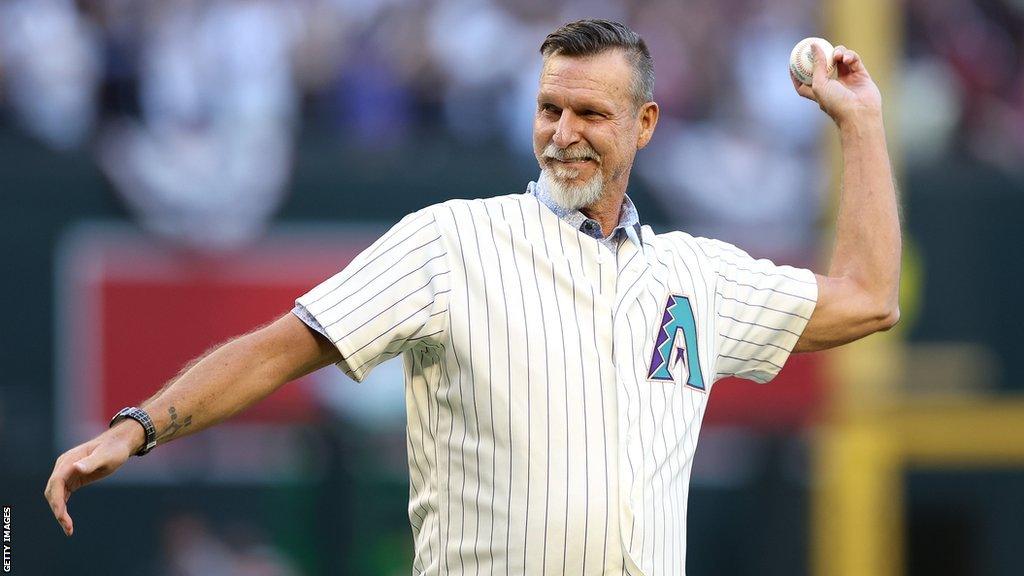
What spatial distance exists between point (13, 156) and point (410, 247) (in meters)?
5.37

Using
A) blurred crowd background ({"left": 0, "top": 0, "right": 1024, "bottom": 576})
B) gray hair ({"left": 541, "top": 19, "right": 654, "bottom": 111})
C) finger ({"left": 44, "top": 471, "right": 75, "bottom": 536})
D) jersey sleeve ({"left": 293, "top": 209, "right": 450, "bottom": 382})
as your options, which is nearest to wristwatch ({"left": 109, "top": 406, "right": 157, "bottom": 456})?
finger ({"left": 44, "top": 471, "right": 75, "bottom": 536})

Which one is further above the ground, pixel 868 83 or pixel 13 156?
pixel 13 156

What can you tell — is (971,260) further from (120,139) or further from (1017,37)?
(120,139)

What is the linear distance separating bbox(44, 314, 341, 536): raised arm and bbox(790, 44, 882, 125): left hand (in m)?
1.16

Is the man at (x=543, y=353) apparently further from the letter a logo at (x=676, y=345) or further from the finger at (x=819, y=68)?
the finger at (x=819, y=68)

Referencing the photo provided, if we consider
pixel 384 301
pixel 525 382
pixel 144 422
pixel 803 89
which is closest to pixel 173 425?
pixel 144 422

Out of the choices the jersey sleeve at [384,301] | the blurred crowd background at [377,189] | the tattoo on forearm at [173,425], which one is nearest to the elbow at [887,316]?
the jersey sleeve at [384,301]

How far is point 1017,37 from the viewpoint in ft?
30.4

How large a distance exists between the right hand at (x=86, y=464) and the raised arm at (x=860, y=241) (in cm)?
133

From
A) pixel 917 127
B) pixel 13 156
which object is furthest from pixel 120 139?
pixel 917 127

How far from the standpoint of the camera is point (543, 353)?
2762 millimetres

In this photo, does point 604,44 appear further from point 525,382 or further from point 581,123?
point 525,382

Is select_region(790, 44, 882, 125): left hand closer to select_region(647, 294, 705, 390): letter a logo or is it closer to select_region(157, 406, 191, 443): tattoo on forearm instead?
select_region(647, 294, 705, 390): letter a logo

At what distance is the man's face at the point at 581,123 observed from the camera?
291 cm
